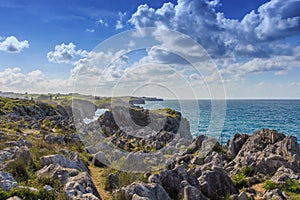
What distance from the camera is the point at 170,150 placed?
1092 inches

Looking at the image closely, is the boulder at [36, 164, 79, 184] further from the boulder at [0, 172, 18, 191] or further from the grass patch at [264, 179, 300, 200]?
the grass patch at [264, 179, 300, 200]

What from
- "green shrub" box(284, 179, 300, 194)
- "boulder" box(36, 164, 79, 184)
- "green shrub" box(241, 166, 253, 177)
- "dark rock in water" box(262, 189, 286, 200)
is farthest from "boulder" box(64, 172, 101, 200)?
"green shrub" box(241, 166, 253, 177)

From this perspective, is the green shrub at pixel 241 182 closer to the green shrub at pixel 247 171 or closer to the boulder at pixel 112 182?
the green shrub at pixel 247 171

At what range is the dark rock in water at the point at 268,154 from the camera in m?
18.3

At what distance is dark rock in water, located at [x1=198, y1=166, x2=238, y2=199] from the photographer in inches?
494

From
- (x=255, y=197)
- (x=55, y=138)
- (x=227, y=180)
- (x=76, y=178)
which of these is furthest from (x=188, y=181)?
(x=55, y=138)

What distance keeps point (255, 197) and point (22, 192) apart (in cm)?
1084

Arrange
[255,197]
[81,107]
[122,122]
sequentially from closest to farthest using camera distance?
[255,197]
[122,122]
[81,107]

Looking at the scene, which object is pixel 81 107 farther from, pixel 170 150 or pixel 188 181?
pixel 188 181

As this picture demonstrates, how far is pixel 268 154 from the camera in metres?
20.4

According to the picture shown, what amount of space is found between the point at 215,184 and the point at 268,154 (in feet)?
30.7

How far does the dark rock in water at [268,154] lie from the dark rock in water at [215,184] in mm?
5455

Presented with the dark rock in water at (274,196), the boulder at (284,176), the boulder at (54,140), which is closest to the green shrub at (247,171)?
the boulder at (284,176)

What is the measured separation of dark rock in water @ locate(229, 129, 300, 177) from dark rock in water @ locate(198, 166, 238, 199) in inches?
215
